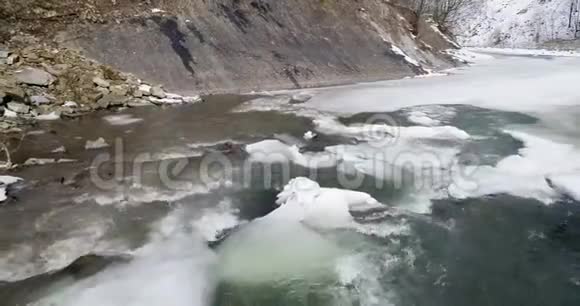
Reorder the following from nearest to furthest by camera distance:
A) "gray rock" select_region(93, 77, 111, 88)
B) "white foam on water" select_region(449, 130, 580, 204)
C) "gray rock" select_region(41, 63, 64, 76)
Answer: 1. "white foam on water" select_region(449, 130, 580, 204)
2. "gray rock" select_region(41, 63, 64, 76)
3. "gray rock" select_region(93, 77, 111, 88)

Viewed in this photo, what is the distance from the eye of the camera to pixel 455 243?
517cm

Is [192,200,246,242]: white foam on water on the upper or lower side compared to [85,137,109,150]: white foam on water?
lower

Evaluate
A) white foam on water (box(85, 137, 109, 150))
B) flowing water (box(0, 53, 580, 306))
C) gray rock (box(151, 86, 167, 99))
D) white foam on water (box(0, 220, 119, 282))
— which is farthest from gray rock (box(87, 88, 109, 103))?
white foam on water (box(0, 220, 119, 282))

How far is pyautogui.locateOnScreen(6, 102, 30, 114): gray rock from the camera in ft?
34.2

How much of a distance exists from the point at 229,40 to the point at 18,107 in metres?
7.72

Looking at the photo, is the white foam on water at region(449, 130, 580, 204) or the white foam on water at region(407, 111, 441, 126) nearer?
the white foam on water at region(449, 130, 580, 204)

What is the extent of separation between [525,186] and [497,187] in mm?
433

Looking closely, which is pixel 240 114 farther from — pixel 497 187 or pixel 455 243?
pixel 455 243

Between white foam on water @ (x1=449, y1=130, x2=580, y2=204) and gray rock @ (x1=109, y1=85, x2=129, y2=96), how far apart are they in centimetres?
950

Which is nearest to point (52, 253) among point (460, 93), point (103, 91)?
point (103, 91)

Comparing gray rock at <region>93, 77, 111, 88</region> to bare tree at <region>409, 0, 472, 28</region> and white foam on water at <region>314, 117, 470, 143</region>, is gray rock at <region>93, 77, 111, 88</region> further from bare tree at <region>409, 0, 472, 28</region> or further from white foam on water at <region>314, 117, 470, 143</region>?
bare tree at <region>409, 0, 472, 28</region>

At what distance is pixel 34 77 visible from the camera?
11.5m

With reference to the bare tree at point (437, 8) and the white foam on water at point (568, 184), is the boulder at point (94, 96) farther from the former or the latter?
the bare tree at point (437, 8)

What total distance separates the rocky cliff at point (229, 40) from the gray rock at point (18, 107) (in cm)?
357
